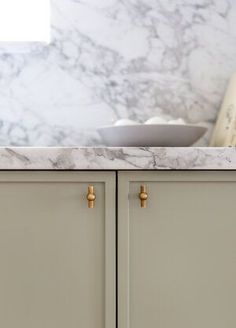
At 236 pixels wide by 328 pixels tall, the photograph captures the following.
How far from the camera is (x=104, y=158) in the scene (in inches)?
35.5

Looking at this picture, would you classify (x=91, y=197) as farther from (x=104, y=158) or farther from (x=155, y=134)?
(x=155, y=134)

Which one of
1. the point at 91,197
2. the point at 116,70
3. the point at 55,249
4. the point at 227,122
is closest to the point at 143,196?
the point at 91,197

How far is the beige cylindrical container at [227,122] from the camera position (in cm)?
120

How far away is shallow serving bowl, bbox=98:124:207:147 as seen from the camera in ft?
3.46

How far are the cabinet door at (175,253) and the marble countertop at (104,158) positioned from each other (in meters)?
0.03

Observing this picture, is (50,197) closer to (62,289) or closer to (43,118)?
(62,289)

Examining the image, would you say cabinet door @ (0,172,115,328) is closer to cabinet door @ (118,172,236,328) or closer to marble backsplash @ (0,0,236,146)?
cabinet door @ (118,172,236,328)

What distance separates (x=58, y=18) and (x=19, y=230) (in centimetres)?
77

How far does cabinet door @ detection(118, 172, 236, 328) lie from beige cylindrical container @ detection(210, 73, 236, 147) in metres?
0.30

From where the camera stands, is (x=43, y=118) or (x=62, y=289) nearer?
(x=62, y=289)

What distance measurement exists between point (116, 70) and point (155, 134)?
40cm

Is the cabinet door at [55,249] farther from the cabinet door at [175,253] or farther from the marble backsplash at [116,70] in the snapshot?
the marble backsplash at [116,70]

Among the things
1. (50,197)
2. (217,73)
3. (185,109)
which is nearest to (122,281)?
(50,197)

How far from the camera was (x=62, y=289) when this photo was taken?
92 centimetres
